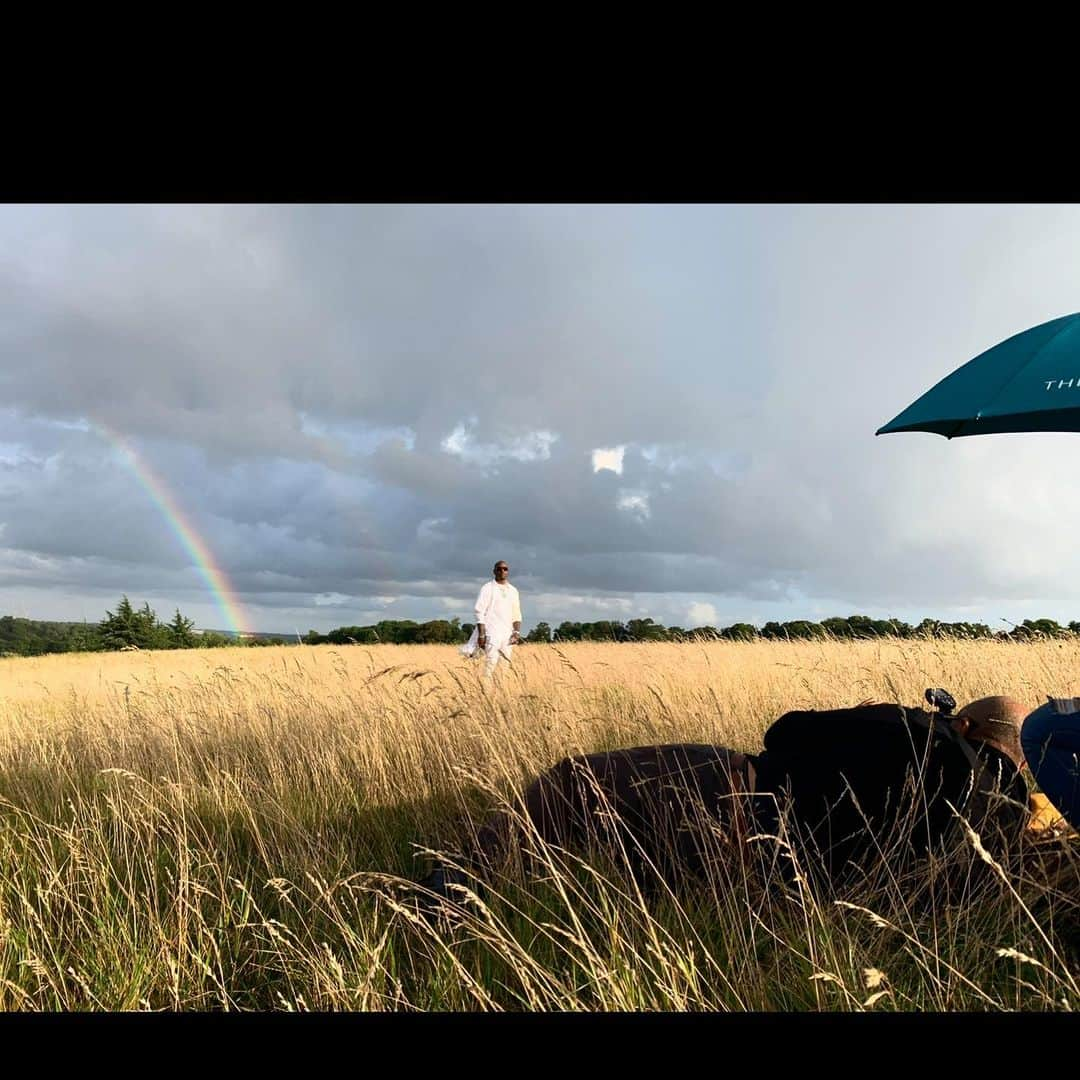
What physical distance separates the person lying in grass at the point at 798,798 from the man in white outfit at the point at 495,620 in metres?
6.33

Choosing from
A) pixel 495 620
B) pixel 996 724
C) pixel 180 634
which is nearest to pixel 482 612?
pixel 495 620

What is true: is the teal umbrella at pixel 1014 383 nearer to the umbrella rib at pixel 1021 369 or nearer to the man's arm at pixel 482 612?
the umbrella rib at pixel 1021 369

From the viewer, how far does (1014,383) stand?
3291 mm

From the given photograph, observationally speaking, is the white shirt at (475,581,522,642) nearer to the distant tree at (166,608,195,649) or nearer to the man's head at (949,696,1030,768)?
the man's head at (949,696,1030,768)

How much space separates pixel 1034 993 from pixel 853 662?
6587mm

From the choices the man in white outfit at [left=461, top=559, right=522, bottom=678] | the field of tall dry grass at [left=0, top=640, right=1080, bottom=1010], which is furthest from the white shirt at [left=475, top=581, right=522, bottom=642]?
the field of tall dry grass at [left=0, top=640, right=1080, bottom=1010]

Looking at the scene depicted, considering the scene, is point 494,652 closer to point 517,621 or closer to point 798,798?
point 517,621

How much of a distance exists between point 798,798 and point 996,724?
3.38 feet

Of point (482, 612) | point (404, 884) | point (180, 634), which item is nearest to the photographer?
point (404, 884)

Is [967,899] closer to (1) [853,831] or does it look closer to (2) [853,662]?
(1) [853,831]
